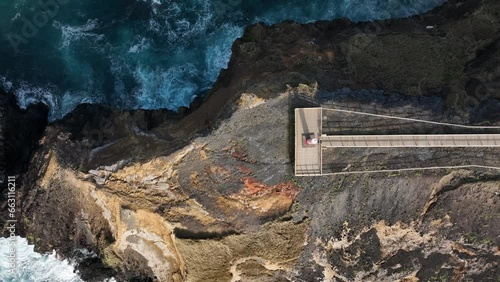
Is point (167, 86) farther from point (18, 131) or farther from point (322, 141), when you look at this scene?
point (322, 141)

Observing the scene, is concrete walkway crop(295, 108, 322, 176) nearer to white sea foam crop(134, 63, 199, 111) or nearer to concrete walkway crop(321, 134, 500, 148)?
concrete walkway crop(321, 134, 500, 148)

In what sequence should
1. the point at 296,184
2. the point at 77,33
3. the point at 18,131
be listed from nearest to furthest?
the point at 296,184 < the point at 18,131 < the point at 77,33

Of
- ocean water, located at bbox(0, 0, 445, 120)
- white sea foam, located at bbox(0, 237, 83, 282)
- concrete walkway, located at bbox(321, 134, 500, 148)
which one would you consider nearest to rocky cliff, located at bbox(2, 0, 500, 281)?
concrete walkway, located at bbox(321, 134, 500, 148)

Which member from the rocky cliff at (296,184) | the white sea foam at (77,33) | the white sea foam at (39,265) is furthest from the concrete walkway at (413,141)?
the white sea foam at (39,265)

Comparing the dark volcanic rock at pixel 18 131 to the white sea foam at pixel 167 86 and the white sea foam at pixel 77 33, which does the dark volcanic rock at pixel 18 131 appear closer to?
the white sea foam at pixel 77 33

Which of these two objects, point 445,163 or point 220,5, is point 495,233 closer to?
point 445,163

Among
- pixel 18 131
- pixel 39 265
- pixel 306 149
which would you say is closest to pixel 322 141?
pixel 306 149
